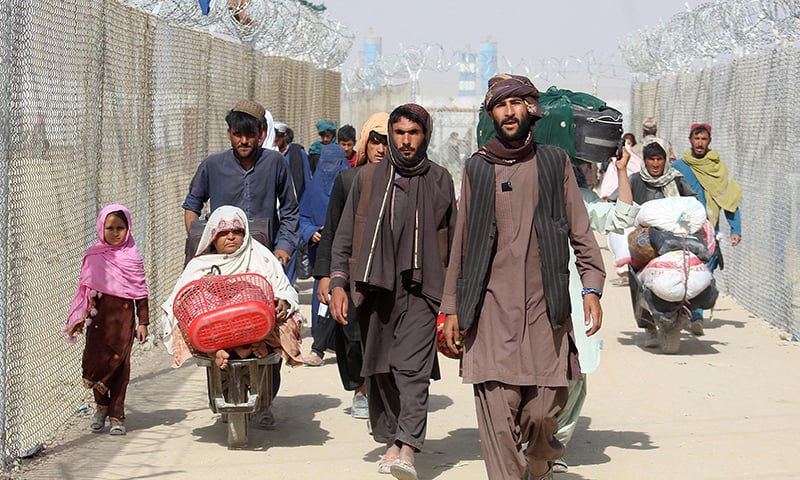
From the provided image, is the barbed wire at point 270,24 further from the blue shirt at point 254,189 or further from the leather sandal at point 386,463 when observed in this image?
the leather sandal at point 386,463

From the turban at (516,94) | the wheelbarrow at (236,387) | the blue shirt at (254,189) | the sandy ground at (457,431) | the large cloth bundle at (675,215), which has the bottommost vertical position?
the sandy ground at (457,431)

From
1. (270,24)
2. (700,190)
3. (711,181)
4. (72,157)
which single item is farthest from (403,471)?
(270,24)

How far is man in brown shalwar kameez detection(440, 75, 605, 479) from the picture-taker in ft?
17.5

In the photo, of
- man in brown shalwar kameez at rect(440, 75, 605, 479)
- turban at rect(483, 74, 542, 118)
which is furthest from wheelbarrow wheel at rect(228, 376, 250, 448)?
turban at rect(483, 74, 542, 118)

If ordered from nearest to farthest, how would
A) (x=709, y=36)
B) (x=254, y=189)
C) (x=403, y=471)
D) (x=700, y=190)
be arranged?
1. (x=403, y=471)
2. (x=254, y=189)
3. (x=700, y=190)
4. (x=709, y=36)

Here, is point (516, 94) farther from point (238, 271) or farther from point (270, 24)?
point (270, 24)

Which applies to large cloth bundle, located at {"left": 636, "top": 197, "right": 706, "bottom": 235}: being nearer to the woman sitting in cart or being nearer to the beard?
the woman sitting in cart

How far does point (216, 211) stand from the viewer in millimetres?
6871

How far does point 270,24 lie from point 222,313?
897 cm

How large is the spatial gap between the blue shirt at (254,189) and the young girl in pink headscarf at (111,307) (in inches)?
18.2

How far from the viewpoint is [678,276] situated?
9.76 meters

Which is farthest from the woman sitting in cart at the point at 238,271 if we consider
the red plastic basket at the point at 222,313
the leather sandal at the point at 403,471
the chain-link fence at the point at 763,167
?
the chain-link fence at the point at 763,167

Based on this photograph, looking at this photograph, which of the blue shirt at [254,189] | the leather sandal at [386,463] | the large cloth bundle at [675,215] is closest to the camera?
the leather sandal at [386,463]

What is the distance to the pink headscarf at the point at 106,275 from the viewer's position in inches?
273
